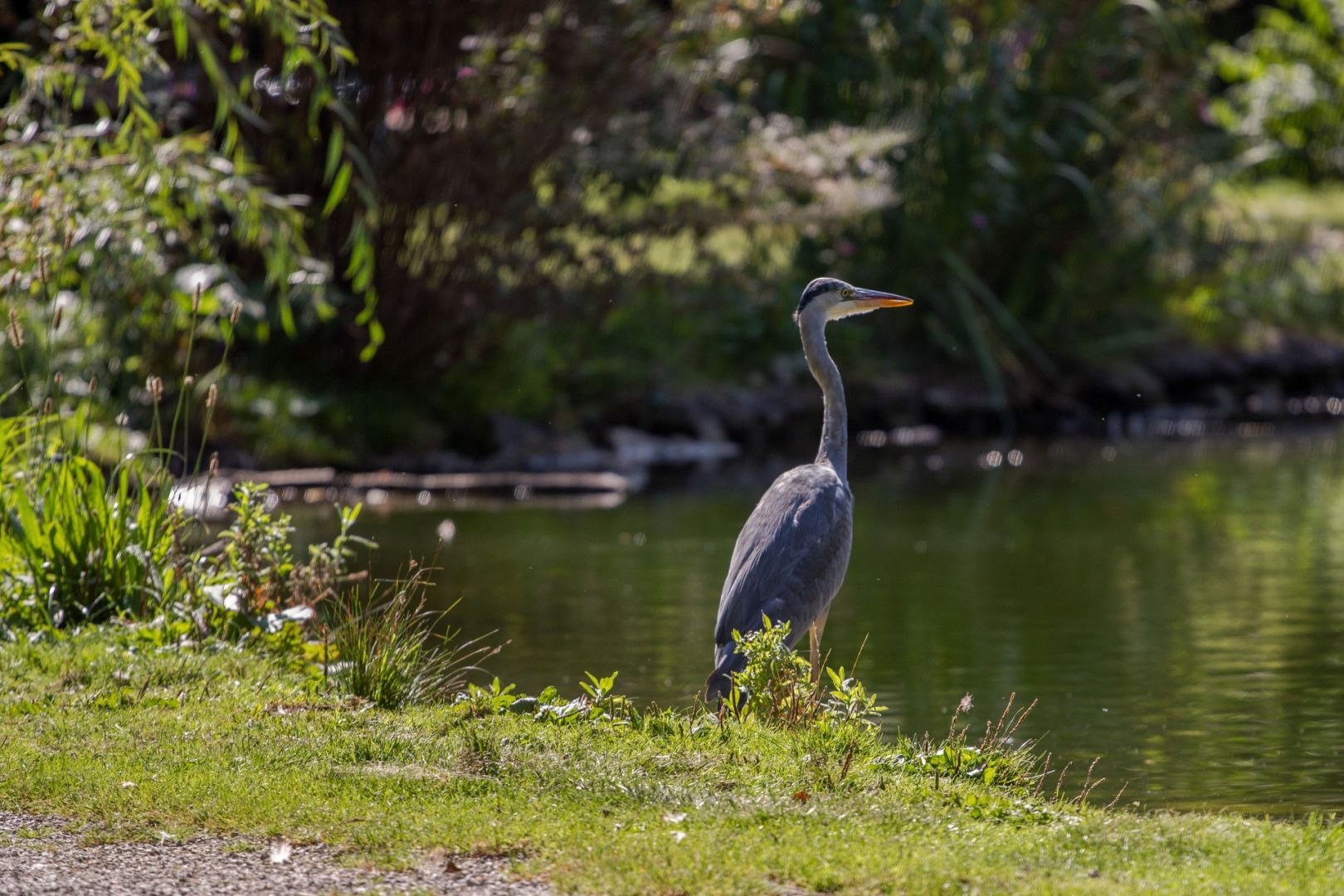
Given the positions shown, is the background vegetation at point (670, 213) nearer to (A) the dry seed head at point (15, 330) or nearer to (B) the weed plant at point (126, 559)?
(B) the weed plant at point (126, 559)

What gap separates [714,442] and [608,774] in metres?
14.0

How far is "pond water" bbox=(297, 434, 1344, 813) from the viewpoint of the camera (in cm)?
801

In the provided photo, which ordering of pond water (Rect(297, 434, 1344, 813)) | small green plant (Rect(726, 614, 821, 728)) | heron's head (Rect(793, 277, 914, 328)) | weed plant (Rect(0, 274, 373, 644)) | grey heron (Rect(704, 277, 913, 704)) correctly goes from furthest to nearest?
1. heron's head (Rect(793, 277, 914, 328))
2. weed plant (Rect(0, 274, 373, 644))
3. pond water (Rect(297, 434, 1344, 813))
4. grey heron (Rect(704, 277, 913, 704))
5. small green plant (Rect(726, 614, 821, 728))

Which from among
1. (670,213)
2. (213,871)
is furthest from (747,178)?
(213,871)

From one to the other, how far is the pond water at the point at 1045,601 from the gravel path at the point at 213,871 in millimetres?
3087

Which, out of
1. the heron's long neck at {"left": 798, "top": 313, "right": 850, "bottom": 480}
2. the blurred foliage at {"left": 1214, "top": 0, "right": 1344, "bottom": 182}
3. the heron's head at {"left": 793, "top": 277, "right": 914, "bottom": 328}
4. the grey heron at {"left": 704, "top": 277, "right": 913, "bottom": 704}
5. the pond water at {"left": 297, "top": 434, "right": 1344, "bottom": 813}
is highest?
the blurred foliage at {"left": 1214, "top": 0, "right": 1344, "bottom": 182}

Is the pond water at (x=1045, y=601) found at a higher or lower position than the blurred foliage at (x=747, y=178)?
lower

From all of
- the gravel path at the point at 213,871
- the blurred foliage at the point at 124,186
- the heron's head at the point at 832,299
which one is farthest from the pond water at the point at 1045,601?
the gravel path at the point at 213,871

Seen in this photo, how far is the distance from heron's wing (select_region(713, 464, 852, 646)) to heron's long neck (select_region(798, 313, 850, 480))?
431 millimetres

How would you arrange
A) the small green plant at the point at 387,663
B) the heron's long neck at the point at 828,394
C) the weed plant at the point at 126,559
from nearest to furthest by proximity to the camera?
the small green plant at the point at 387,663
the weed plant at the point at 126,559
the heron's long neck at the point at 828,394

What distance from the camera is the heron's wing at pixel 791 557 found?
25.7 ft

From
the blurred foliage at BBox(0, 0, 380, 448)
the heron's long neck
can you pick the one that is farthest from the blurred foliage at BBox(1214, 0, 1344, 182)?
the heron's long neck

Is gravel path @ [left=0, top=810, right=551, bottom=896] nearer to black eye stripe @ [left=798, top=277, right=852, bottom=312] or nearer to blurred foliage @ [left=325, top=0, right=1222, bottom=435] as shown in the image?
black eye stripe @ [left=798, top=277, right=852, bottom=312]

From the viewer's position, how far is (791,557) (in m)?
8.05
